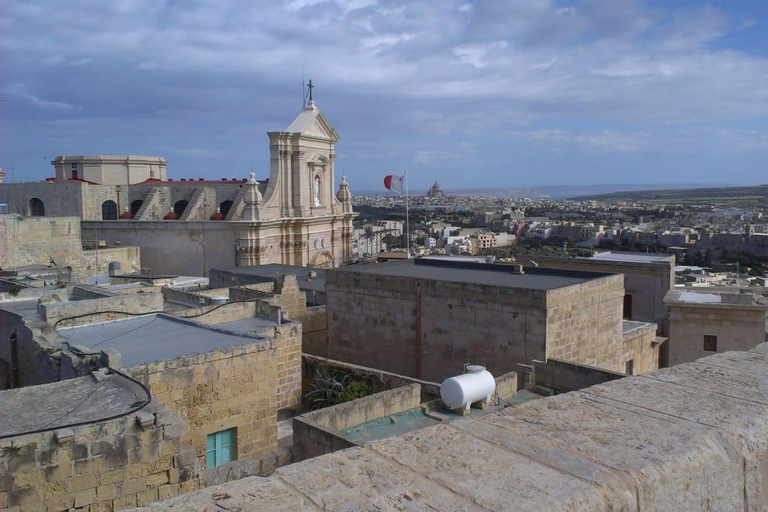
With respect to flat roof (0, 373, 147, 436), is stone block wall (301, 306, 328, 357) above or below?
below

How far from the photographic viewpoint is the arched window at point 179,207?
35.0m

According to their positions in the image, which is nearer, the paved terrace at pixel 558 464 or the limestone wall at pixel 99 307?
the paved terrace at pixel 558 464

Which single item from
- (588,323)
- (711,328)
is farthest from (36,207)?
(711,328)

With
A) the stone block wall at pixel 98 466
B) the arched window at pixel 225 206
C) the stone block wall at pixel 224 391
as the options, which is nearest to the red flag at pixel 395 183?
the arched window at pixel 225 206

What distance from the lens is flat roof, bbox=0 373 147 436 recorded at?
5.30 metres

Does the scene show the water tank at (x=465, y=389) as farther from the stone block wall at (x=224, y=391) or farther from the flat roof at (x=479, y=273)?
the flat roof at (x=479, y=273)

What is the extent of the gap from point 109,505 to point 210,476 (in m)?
1.87

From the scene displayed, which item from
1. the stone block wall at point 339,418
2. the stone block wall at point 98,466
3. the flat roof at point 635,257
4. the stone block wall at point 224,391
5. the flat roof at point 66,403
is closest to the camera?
the stone block wall at point 98,466

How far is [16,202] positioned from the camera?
108ft

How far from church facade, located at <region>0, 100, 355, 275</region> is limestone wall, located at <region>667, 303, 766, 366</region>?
2035 cm

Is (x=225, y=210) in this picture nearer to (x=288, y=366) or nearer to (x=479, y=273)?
(x=479, y=273)

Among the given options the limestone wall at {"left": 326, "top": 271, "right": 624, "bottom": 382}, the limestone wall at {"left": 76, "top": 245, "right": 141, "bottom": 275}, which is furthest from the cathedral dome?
the limestone wall at {"left": 326, "top": 271, "right": 624, "bottom": 382}

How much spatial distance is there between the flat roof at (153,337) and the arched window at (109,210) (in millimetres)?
25324

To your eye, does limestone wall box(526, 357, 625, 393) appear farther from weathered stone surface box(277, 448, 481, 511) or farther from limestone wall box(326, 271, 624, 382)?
weathered stone surface box(277, 448, 481, 511)
